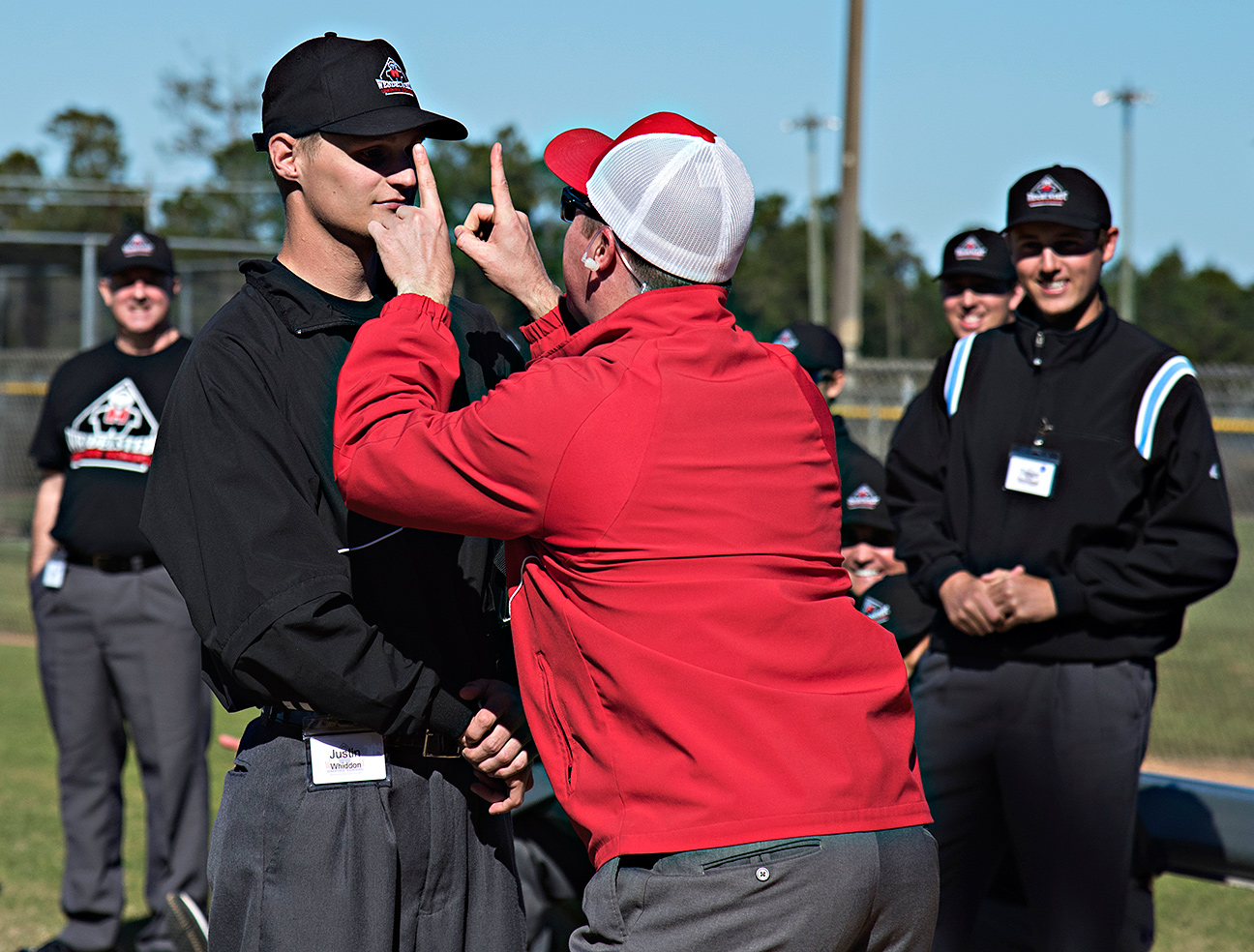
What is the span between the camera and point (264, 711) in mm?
2275

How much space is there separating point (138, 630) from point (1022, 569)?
3.37 m

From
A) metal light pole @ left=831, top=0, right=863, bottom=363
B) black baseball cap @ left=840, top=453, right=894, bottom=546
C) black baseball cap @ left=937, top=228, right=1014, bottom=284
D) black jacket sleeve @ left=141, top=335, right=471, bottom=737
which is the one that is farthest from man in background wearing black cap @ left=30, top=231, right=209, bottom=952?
metal light pole @ left=831, top=0, right=863, bottom=363

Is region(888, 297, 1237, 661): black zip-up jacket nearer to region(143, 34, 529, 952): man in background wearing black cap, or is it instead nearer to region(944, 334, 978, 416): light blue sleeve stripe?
region(944, 334, 978, 416): light blue sleeve stripe

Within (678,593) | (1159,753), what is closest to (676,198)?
(678,593)

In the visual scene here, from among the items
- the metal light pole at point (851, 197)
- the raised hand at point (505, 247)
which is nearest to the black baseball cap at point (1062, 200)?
the raised hand at point (505, 247)

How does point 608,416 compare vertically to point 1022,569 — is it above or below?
above

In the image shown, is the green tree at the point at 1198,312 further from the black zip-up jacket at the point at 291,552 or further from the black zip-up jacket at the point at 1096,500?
the black zip-up jacket at the point at 291,552

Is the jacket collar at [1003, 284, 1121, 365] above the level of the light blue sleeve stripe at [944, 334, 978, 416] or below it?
above

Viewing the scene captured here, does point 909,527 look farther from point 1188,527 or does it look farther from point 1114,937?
point 1114,937

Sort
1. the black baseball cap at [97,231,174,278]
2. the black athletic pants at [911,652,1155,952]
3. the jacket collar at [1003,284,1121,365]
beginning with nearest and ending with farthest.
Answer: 1. the black athletic pants at [911,652,1155,952]
2. the jacket collar at [1003,284,1121,365]
3. the black baseball cap at [97,231,174,278]

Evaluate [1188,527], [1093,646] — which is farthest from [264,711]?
[1188,527]

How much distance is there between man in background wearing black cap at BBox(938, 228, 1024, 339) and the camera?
5.00 m

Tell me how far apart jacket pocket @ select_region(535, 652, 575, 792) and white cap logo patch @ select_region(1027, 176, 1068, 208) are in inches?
100

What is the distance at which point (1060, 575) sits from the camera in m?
3.57
